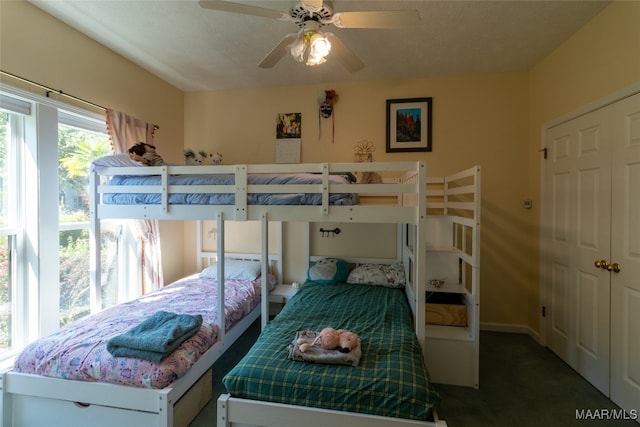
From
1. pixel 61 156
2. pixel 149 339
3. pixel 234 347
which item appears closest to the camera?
pixel 149 339

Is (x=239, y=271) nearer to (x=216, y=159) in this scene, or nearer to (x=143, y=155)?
(x=216, y=159)

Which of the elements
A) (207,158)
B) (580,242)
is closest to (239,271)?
(207,158)

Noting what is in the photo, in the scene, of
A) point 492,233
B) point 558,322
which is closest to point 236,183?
point 492,233

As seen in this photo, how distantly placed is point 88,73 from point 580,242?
4308 millimetres

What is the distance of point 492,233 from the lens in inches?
123

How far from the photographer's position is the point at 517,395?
6.97ft

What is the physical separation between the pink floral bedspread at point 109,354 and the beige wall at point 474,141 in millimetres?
1419

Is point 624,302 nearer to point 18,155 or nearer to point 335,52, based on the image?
point 335,52

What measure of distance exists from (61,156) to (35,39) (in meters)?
0.82

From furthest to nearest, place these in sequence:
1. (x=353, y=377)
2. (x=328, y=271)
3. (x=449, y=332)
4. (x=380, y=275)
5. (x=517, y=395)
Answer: (x=328, y=271) < (x=380, y=275) < (x=449, y=332) < (x=517, y=395) < (x=353, y=377)

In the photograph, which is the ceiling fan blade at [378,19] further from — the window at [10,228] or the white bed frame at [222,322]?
the window at [10,228]

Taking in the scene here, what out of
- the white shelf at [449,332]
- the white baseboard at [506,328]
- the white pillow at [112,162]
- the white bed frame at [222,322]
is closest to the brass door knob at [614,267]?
the white shelf at [449,332]

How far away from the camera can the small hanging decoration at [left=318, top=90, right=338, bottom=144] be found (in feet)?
10.7

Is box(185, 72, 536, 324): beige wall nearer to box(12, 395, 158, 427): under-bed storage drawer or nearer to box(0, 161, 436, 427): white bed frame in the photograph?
box(0, 161, 436, 427): white bed frame
